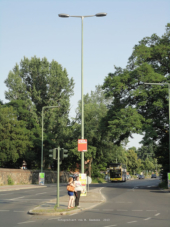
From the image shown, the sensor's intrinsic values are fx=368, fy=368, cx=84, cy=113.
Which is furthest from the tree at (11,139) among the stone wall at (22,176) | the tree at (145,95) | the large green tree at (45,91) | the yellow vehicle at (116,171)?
the tree at (145,95)

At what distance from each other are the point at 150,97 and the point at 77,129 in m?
29.9

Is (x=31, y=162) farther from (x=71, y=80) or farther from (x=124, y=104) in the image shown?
(x=124, y=104)

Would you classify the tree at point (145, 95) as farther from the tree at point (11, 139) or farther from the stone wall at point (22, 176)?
the tree at point (11, 139)

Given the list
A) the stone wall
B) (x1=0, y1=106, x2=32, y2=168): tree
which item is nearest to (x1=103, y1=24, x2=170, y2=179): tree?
the stone wall

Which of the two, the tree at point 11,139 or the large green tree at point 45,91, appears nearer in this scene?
the tree at point 11,139

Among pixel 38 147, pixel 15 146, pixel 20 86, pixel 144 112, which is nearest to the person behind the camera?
pixel 144 112

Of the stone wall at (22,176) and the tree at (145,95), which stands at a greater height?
the tree at (145,95)

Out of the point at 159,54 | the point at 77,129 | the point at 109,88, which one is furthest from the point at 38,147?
the point at 159,54

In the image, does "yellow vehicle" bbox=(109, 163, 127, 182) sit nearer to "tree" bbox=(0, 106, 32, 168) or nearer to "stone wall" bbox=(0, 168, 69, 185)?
"stone wall" bbox=(0, 168, 69, 185)

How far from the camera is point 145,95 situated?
35.7 metres

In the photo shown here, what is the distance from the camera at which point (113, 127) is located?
3519 centimetres

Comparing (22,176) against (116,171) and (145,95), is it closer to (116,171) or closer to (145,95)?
(116,171)

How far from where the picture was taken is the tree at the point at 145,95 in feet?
115

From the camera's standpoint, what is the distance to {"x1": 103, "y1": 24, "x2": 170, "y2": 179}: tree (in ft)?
115
